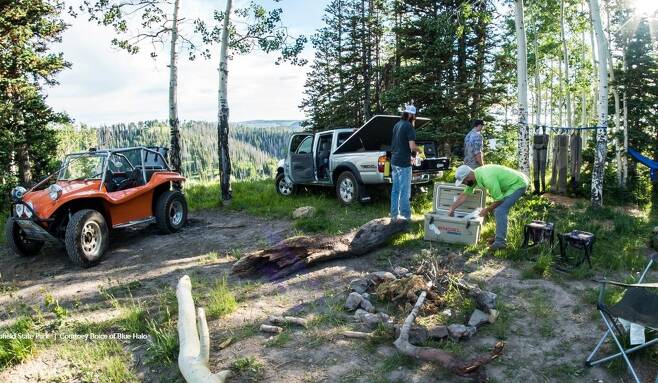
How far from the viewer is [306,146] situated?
11742mm

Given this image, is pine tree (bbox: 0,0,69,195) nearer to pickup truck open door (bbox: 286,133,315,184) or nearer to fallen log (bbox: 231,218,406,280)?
pickup truck open door (bbox: 286,133,315,184)

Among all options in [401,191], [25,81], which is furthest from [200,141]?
[401,191]

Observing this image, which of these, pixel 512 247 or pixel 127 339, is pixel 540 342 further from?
pixel 127 339

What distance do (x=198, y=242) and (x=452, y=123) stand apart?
9.81m

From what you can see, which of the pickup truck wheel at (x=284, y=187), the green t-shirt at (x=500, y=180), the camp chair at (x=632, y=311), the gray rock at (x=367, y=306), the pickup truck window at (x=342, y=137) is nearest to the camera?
the camp chair at (x=632, y=311)

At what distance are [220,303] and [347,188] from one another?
5.93m

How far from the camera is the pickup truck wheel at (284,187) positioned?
41.1 feet

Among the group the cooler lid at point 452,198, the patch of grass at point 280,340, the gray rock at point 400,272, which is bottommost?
the patch of grass at point 280,340

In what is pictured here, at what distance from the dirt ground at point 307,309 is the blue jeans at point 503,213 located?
527 millimetres

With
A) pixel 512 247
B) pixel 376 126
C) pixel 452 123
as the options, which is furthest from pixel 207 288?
pixel 452 123

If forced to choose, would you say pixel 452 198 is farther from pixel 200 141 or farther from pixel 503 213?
pixel 200 141

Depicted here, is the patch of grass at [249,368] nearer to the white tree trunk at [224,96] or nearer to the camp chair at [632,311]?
the camp chair at [632,311]

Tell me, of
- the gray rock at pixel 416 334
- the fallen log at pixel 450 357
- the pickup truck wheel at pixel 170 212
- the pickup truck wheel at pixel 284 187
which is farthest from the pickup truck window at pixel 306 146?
the fallen log at pixel 450 357

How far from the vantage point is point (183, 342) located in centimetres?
409
